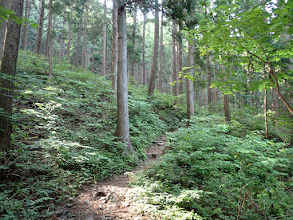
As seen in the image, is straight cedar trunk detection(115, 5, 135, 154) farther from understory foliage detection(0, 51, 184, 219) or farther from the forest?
understory foliage detection(0, 51, 184, 219)

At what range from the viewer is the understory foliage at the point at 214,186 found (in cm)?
297

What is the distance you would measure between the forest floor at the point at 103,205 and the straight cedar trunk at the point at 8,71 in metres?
2.21

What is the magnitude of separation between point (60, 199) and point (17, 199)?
746mm

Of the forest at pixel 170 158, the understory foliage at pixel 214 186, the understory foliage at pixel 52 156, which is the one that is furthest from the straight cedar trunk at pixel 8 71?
the understory foliage at pixel 214 186

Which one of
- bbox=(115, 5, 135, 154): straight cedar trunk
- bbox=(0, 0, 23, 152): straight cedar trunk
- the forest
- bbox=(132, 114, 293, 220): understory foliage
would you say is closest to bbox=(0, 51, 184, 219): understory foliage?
the forest

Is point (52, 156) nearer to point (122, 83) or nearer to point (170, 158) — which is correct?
point (170, 158)

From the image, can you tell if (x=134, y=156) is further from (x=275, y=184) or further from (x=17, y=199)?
(x=275, y=184)

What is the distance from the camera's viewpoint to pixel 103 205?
352 cm

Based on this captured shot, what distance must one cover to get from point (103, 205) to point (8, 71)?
13.1ft

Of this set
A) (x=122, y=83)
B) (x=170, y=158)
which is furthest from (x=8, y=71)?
(x=170, y=158)

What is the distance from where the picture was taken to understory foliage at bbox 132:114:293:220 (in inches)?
117

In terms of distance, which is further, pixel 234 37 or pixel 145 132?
pixel 145 132

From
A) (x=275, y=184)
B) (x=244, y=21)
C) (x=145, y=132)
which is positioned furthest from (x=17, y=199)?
(x=145, y=132)

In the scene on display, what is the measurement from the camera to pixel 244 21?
2.32 meters
